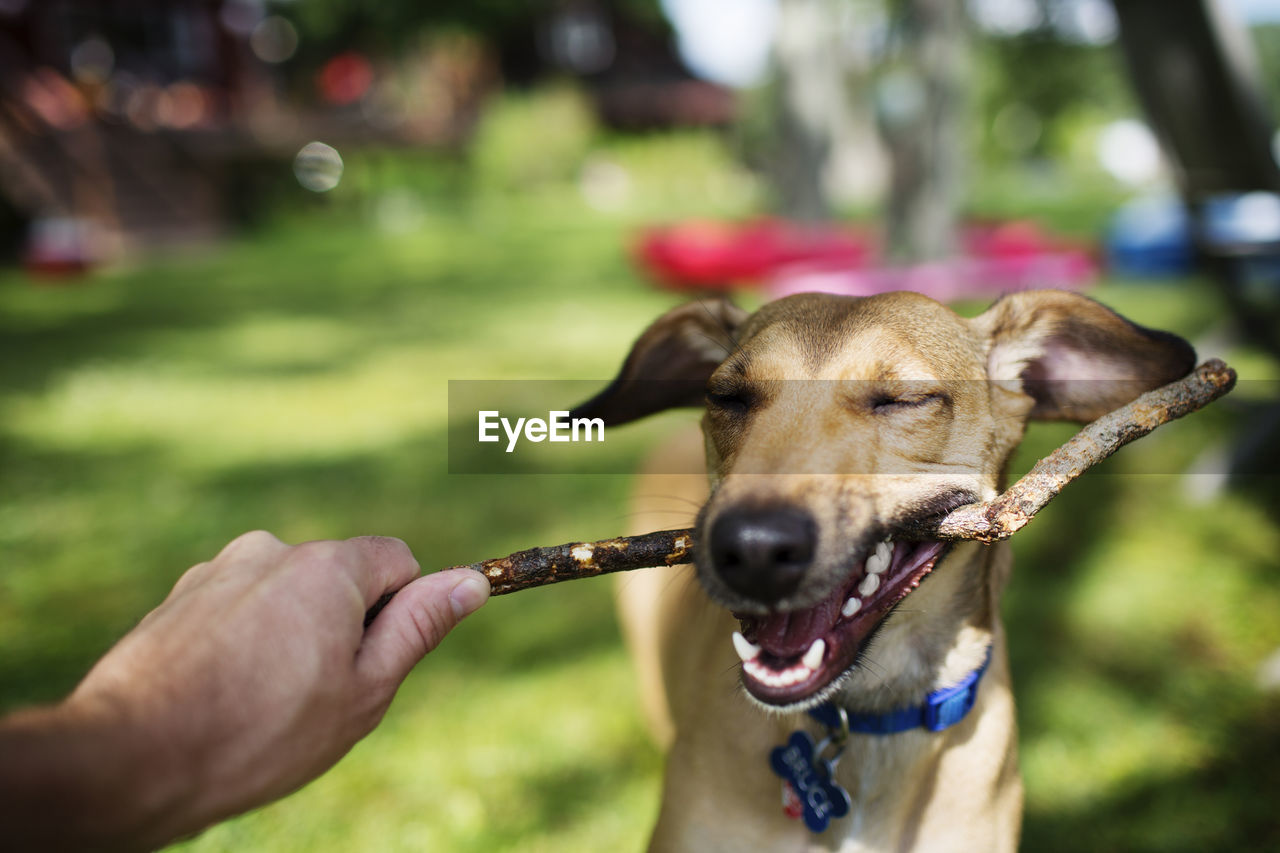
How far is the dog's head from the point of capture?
1.69m

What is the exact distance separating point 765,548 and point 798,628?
35 centimetres

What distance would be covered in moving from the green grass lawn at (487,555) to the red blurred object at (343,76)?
94.1 ft

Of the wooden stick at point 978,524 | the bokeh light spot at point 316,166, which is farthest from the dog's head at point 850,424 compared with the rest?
the bokeh light spot at point 316,166

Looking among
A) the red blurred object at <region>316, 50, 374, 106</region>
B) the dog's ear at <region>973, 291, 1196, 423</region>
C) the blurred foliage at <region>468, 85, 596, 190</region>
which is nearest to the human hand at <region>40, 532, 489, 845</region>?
the dog's ear at <region>973, 291, 1196, 423</region>

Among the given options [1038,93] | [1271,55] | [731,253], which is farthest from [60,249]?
[1038,93]

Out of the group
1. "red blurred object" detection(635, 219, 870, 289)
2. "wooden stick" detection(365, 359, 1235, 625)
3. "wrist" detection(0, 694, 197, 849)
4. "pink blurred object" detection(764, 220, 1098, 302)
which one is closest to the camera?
"wrist" detection(0, 694, 197, 849)

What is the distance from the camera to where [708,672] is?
2393 millimetres

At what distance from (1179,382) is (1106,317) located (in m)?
0.29

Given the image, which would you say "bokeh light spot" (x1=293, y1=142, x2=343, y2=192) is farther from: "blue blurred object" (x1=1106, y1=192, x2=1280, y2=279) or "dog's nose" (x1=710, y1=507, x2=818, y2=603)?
"dog's nose" (x1=710, y1=507, x2=818, y2=603)

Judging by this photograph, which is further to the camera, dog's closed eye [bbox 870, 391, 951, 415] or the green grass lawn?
the green grass lawn

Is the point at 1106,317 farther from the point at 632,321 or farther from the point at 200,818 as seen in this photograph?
the point at 632,321

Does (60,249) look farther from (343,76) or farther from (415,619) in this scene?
(343,76)

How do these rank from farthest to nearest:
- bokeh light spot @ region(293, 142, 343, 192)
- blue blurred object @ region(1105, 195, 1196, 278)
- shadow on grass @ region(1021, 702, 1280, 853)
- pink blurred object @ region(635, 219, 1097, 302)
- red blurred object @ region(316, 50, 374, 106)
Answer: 1. red blurred object @ region(316, 50, 374, 106)
2. bokeh light spot @ region(293, 142, 343, 192)
3. blue blurred object @ region(1105, 195, 1196, 278)
4. pink blurred object @ region(635, 219, 1097, 302)
5. shadow on grass @ region(1021, 702, 1280, 853)

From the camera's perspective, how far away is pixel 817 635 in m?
1.87
